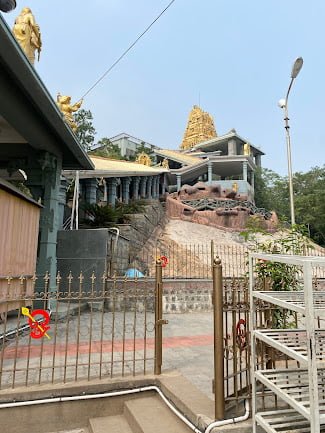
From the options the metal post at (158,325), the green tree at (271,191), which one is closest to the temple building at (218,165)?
the green tree at (271,191)

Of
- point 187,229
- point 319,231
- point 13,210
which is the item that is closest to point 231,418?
point 13,210

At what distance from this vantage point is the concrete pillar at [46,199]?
778cm

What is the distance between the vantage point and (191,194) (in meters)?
29.6

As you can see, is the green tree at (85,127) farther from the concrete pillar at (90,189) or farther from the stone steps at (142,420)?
the stone steps at (142,420)

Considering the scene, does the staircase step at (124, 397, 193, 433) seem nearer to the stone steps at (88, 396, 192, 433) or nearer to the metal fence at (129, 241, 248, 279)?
the stone steps at (88, 396, 192, 433)

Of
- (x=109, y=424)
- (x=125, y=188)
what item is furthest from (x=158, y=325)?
(x=125, y=188)

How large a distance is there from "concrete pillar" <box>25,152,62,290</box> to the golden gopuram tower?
4745 cm

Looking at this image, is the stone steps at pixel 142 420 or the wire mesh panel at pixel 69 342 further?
the wire mesh panel at pixel 69 342

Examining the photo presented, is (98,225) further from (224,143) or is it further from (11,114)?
(224,143)

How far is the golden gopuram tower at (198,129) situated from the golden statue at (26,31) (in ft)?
157

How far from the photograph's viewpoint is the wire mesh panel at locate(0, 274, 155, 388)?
3377mm

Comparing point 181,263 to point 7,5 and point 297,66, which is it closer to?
point 297,66

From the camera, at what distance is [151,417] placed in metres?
2.97

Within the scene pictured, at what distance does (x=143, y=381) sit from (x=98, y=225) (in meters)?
9.77
